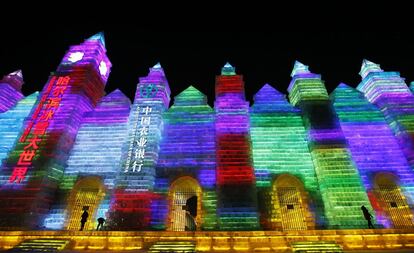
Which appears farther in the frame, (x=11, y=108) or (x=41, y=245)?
(x=11, y=108)

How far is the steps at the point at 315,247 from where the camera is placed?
12.7 metres

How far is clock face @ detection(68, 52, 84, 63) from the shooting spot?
2384cm

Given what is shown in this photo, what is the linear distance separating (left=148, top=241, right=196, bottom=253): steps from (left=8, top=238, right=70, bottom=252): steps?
156 inches

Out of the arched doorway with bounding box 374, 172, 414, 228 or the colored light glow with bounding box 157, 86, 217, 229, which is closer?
the arched doorway with bounding box 374, 172, 414, 228

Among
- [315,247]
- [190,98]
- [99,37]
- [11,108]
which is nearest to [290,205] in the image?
[315,247]

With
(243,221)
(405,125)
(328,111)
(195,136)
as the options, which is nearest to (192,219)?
(195,136)

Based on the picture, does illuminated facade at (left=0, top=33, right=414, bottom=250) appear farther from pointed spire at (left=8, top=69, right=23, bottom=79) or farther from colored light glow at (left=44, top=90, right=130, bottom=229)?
pointed spire at (left=8, top=69, right=23, bottom=79)

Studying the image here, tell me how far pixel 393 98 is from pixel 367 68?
12.6ft

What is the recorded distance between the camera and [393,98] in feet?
69.0

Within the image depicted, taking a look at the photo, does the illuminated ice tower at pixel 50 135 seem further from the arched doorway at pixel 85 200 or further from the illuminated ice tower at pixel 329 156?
the illuminated ice tower at pixel 329 156

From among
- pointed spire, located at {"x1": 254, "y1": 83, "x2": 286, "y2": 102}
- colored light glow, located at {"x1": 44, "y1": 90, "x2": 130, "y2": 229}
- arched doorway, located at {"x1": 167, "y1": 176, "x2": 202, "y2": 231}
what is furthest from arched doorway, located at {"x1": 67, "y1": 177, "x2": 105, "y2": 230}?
pointed spire, located at {"x1": 254, "y1": 83, "x2": 286, "y2": 102}

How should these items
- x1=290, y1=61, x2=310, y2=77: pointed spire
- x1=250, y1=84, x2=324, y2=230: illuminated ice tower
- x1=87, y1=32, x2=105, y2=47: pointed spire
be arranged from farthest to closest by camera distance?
x1=87, y1=32, x2=105, y2=47: pointed spire, x1=290, y1=61, x2=310, y2=77: pointed spire, x1=250, y1=84, x2=324, y2=230: illuminated ice tower

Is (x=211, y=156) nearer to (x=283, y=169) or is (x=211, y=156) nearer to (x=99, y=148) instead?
(x=283, y=169)

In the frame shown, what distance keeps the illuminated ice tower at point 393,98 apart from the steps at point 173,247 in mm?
13722
